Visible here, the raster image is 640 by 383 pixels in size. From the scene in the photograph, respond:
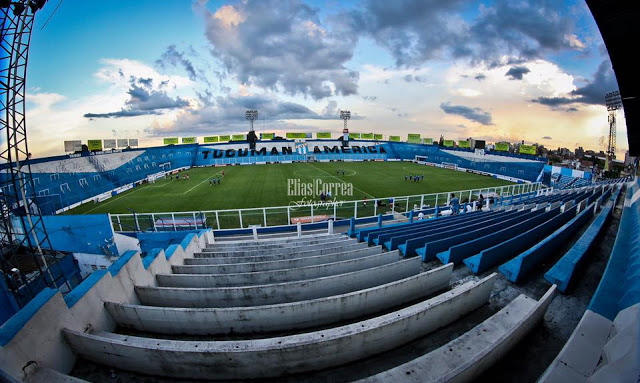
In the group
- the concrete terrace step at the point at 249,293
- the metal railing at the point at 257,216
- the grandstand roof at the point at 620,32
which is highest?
the grandstand roof at the point at 620,32

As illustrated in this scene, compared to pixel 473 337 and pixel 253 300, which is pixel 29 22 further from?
pixel 473 337

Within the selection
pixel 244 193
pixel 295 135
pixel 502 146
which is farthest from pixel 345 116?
pixel 244 193

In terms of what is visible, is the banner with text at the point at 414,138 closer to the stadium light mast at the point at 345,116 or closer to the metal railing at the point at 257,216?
the stadium light mast at the point at 345,116

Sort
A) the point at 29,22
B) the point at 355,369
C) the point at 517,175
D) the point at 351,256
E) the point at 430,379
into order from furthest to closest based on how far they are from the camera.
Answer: the point at 517,175, the point at 29,22, the point at 351,256, the point at 355,369, the point at 430,379

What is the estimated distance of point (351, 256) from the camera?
459cm

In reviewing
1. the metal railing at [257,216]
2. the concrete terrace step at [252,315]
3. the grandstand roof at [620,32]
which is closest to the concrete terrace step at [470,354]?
the concrete terrace step at [252,315]

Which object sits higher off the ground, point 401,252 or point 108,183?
point 401,252

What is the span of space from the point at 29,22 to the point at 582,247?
20.4m

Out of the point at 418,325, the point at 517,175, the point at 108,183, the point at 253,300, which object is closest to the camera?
the point at 418,325

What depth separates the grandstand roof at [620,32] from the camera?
3871mm

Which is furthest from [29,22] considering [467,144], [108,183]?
[467,144]

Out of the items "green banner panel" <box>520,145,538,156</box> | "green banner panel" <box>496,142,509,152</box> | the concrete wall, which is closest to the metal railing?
the concrete wall

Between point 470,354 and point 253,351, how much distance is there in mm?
1575

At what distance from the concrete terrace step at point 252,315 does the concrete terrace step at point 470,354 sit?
0.81 m
